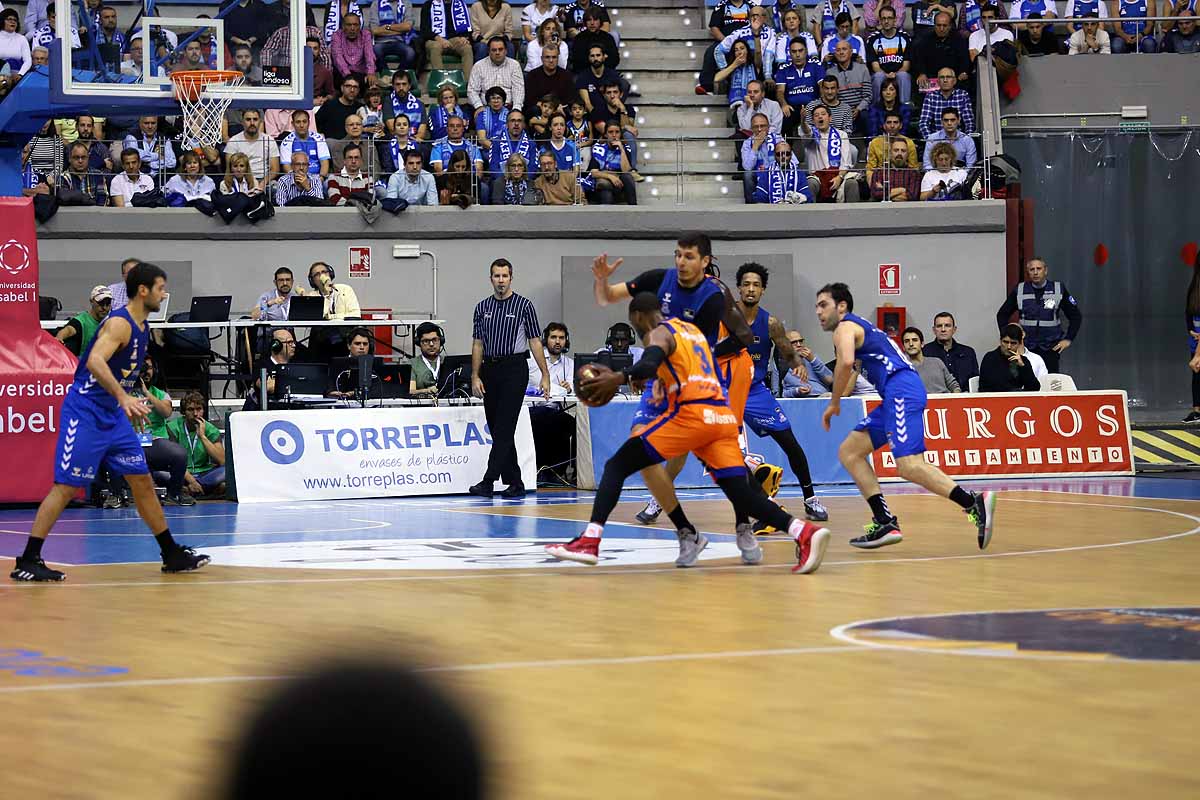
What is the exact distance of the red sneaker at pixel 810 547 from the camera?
30.3 ft

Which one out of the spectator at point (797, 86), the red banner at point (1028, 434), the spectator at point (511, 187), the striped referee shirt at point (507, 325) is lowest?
the red banner at point (1028, 434)

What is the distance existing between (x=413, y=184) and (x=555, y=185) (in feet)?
6.72

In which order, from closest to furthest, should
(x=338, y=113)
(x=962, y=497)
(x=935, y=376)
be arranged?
(x=962, y=497) → (x=935, y=376) → (x=338, y=113)

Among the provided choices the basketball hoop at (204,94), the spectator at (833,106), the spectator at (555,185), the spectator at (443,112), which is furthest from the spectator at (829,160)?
the basketball hoop at (204,94)

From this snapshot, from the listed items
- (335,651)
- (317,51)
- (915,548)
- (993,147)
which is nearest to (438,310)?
(317,51)

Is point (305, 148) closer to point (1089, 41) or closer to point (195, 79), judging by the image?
point (195, 79)

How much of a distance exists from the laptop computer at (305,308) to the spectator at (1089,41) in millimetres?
13621

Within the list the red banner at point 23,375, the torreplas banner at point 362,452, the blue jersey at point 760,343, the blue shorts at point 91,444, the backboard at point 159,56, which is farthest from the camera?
the torreplas banner at point 362,452

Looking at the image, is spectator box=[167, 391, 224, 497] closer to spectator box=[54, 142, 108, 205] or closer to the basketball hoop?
the basketball hoop

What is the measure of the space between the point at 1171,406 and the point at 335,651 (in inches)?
974

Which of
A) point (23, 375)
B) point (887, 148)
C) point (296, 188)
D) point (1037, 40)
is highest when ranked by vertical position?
point (1037, 40)

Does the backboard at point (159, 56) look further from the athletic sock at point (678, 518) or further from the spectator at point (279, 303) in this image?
the athletic sock at point (678, 518)

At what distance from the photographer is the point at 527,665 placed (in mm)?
6312

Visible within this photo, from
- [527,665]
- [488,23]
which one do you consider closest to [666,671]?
[527,665]
